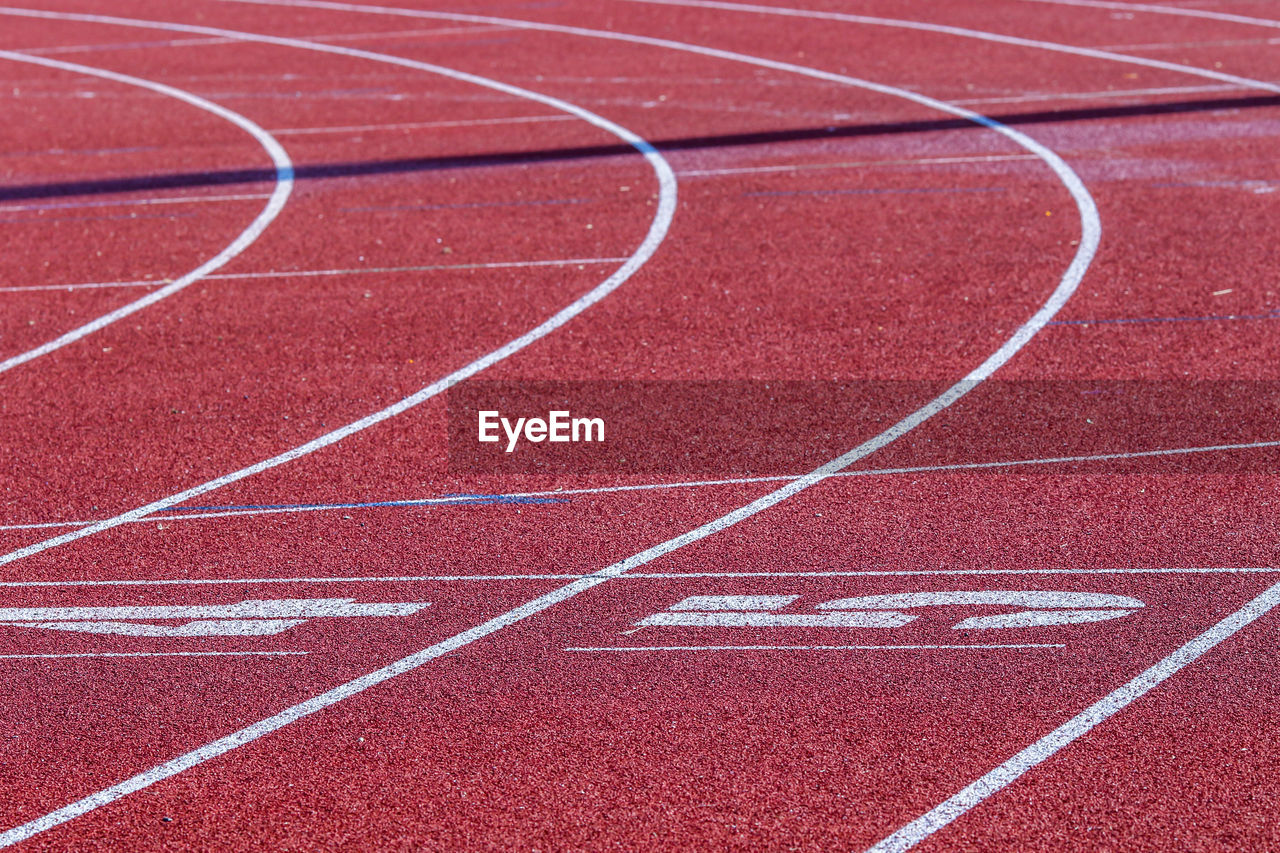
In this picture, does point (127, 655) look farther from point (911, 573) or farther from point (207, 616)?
point (911, 573)

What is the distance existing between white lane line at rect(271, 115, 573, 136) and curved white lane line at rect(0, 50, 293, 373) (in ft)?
0.93

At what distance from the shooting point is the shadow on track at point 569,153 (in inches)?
Result: 489

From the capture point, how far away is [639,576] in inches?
250

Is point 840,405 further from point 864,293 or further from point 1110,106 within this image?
point 1110,106

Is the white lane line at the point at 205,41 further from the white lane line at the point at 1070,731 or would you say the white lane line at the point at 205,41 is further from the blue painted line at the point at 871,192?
the white lane line at the point at 1070,731

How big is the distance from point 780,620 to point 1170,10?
594 inches

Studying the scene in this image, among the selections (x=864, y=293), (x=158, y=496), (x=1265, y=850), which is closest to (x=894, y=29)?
(x=864, y=293)

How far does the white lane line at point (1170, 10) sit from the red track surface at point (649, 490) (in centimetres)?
379

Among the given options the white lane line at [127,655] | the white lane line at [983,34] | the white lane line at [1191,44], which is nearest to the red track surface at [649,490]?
the white lane line at [127,655]

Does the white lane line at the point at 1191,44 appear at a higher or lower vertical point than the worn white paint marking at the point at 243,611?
higher

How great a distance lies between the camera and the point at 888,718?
17.5 feet

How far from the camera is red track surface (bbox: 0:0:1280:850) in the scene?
16.6ft

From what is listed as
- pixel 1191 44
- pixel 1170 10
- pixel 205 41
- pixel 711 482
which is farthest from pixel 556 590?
pixel 1170 10

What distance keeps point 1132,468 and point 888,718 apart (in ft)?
8.14
